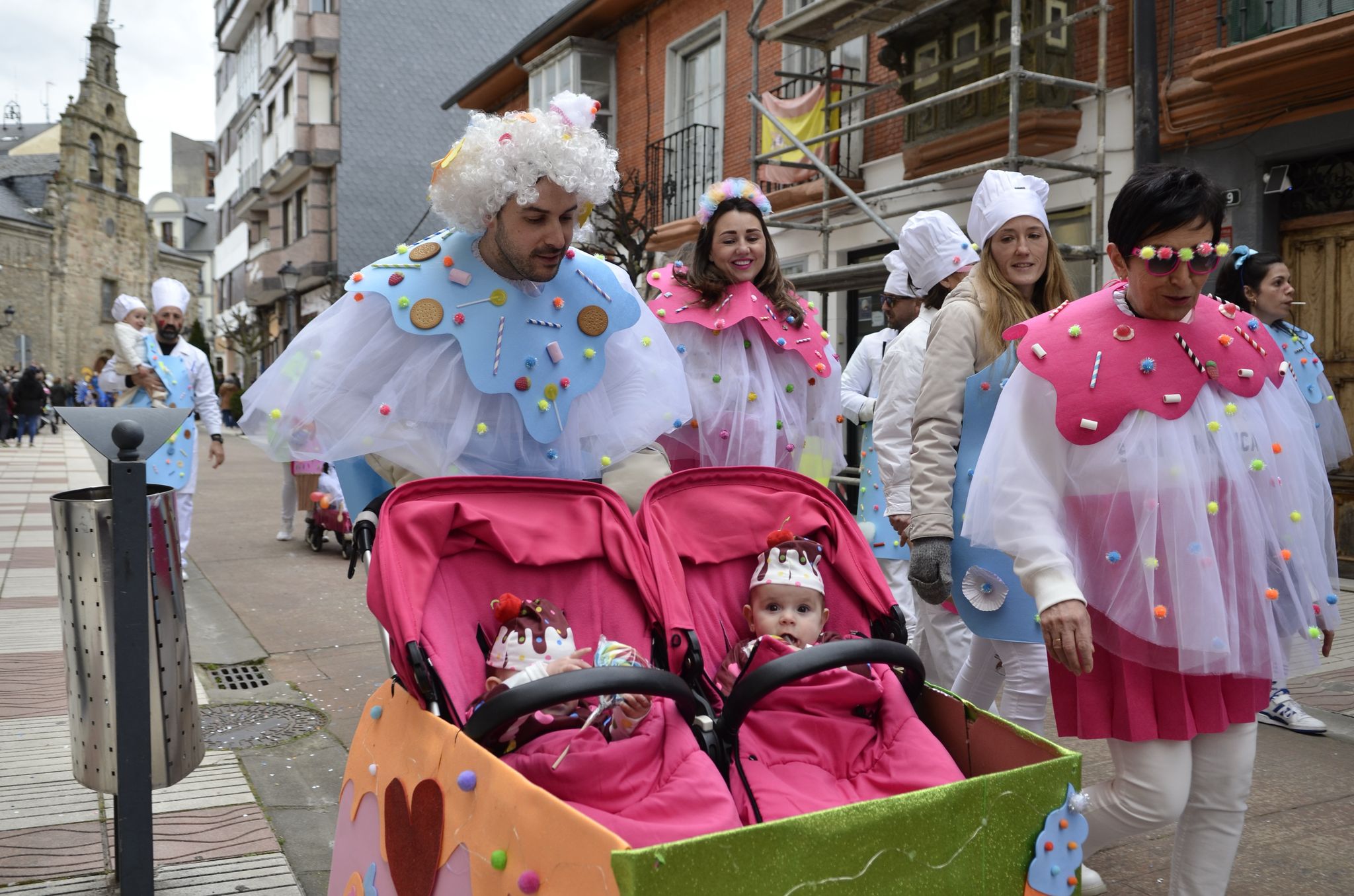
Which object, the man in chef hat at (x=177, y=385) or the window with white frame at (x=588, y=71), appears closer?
the man in chef hat at (x=177, y=385)

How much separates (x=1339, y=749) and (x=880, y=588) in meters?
2.83

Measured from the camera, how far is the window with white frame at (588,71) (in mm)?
18766

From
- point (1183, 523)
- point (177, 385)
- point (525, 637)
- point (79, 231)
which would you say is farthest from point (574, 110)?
point (79, 231)

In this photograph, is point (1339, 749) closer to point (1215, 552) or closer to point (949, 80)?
point (1215, 552)

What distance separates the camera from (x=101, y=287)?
60156mm

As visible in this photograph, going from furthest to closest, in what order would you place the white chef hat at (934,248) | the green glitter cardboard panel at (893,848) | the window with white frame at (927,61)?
the window with white frame at (927,61), the white chef hat at (934,248), the green glitter cardboard panel at (893,848)

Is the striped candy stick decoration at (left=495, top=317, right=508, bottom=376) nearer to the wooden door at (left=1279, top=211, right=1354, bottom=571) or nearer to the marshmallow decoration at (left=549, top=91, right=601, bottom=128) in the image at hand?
the marshmallow decoration at (left=549, top=91, right=601, bottom=128)

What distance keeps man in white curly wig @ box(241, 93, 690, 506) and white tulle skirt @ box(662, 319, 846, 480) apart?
3.27 feet

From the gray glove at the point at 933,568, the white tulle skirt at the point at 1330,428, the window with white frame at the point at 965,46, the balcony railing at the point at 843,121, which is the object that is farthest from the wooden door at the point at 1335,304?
the gray glove at the point at 933,568

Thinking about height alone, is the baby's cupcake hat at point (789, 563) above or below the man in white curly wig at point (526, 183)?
below

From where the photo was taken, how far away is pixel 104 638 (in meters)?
3.00

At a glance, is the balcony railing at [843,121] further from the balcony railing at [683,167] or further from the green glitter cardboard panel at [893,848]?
the green glitter cardboard panel at [893,848]

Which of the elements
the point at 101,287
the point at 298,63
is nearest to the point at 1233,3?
the point at 298,63

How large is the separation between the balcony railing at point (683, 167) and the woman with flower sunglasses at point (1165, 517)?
46.5 ft
